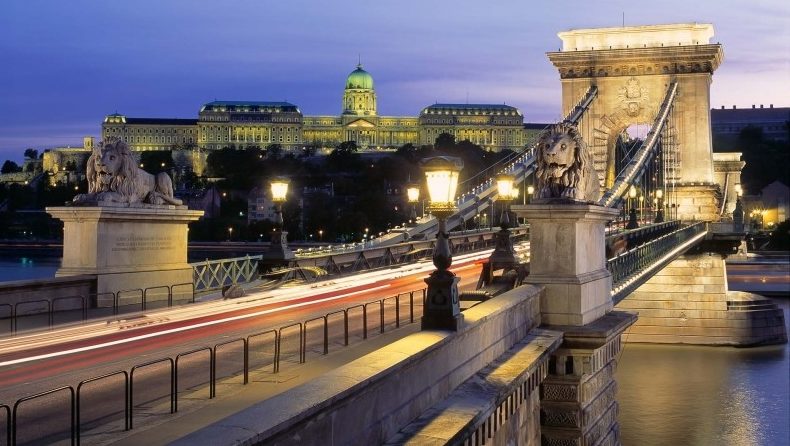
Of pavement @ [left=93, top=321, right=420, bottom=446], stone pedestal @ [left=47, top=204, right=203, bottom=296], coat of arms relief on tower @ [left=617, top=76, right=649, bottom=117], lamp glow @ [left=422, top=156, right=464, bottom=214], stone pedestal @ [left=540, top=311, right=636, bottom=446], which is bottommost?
stone pedestal @ [left=540, top=311, right=636, bottom=446]

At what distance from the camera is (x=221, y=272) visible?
2128cm

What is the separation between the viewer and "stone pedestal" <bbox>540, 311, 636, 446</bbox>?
13.8 meters

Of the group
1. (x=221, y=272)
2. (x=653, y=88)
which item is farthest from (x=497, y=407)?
(x=653, y=88)

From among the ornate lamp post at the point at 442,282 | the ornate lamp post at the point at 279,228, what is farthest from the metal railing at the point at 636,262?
the ornate lamp post at the point at 442,282

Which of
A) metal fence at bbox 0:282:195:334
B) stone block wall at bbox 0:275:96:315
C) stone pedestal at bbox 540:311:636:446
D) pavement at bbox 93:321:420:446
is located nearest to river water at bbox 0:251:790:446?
stone pedestal at bbox 540:311:636:446

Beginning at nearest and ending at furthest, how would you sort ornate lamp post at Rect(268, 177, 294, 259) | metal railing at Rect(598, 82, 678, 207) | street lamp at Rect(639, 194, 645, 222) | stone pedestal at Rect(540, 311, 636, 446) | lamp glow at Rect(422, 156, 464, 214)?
lamp glow at Rect(422, 156, 464, 214) → stone pedestal at Rect(540, 311, 636, 446) → ornate lamp post at Rect(268, 177, 294, 259) → metal railing at Rect(598, 82, 678, 207) → street lamp at Rect(639, 194, 645, 222)

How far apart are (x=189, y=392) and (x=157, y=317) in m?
4.68

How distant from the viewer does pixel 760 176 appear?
6250 inches

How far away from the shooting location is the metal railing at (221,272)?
770 inches

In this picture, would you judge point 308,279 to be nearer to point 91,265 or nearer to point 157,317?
point 91,265

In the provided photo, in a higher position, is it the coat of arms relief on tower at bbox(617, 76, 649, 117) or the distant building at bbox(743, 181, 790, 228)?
the coat of arms relief on tower at bbox(617, 76, 649, 117)

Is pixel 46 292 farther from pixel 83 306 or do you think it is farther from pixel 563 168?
pixel 563 168

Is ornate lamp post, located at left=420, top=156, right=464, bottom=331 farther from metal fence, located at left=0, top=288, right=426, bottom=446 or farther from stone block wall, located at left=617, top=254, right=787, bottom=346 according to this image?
stone block wall, located at left=617, top=254, right=787, bottom=346

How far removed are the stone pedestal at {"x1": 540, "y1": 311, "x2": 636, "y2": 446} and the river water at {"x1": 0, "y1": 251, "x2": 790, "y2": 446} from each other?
42.4ft
